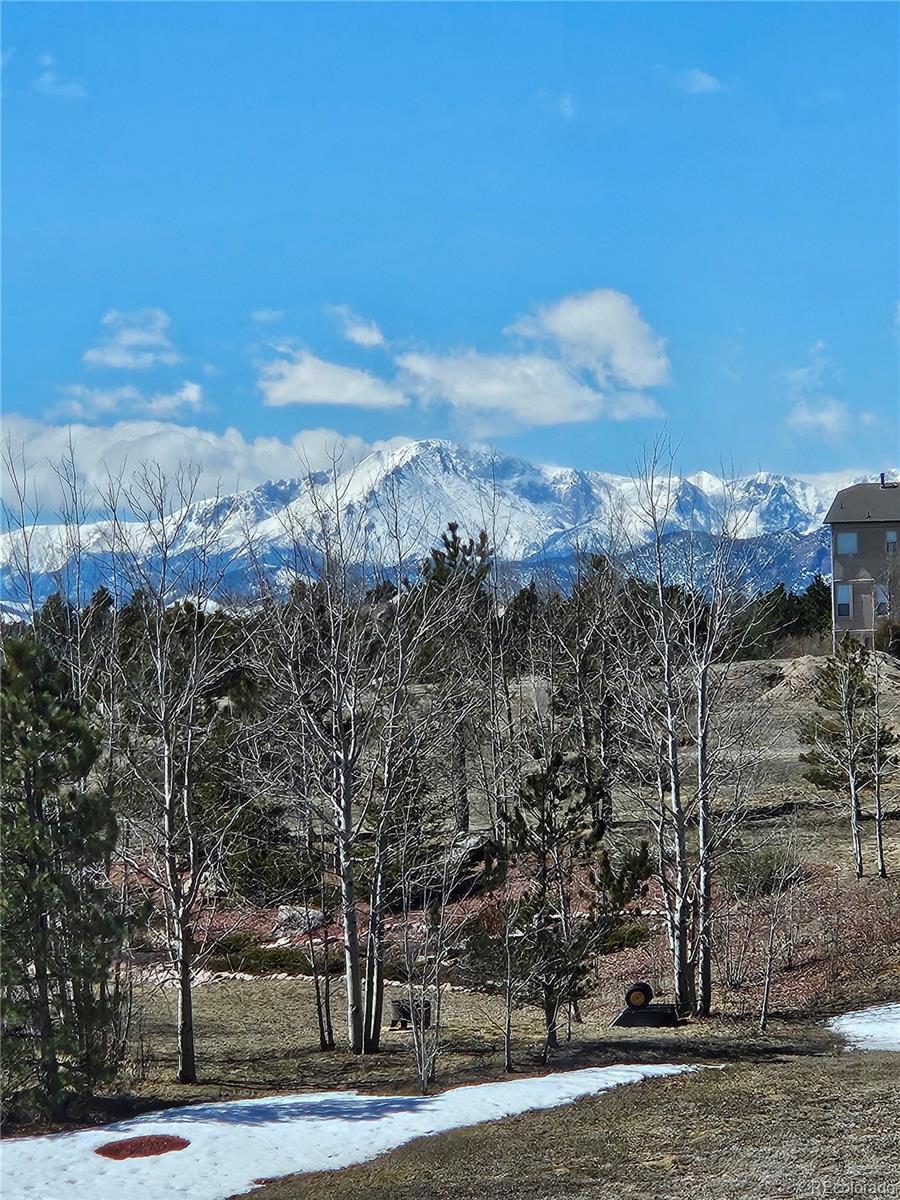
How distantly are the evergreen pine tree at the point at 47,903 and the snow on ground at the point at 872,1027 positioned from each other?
419 inches

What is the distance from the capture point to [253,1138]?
1367 cm

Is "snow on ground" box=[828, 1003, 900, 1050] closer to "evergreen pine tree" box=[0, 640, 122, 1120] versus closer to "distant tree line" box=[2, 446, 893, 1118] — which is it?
"distant tree line" box=[2, 446, 893, 1118]

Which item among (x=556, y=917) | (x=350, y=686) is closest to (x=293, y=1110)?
(x=556, y=917)

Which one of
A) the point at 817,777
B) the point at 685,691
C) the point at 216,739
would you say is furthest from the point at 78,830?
the point at 817,777

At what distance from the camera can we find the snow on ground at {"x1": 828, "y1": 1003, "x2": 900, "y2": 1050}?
17734mm

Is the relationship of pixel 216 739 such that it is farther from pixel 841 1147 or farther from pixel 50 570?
pixel 841 1147

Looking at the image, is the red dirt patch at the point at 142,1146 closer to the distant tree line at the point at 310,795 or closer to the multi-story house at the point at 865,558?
the distant tree line at the point at 310,795

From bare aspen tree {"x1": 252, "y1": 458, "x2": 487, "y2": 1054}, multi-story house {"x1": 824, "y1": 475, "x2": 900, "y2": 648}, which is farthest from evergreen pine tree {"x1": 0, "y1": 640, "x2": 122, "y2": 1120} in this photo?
multi-story house {"x1": 824, "y1": 475, "x2": 900, "y2": 648}

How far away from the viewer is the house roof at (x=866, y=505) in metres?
62.5

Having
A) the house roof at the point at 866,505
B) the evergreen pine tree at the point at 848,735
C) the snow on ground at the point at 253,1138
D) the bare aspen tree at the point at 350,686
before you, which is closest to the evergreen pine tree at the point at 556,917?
the snow on ground at the point at 253,1138

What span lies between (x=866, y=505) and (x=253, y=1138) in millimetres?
56548

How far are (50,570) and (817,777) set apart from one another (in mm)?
19392

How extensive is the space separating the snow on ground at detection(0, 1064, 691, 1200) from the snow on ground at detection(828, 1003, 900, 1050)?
3.89 meters

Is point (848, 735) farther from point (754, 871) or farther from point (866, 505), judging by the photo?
point (866, 505)
